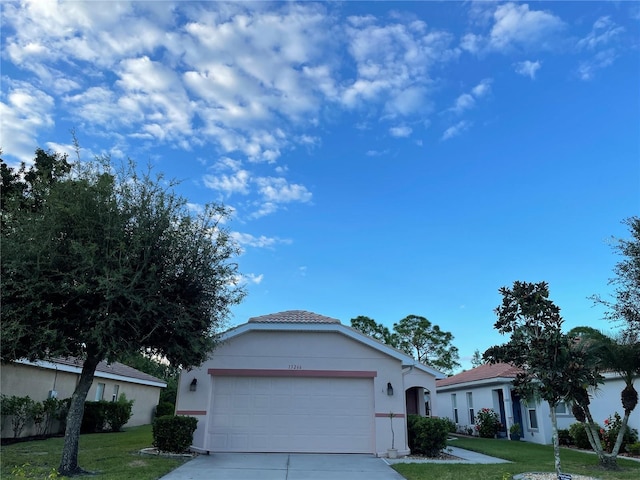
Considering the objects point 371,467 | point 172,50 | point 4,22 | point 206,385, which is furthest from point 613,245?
point 4,22

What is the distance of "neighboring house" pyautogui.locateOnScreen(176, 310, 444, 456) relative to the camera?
1273 cm

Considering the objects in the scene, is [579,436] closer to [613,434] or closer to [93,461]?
[613,434]

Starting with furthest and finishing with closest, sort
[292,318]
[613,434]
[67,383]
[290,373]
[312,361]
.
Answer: [67,383], [292,318], [613,434], [312,361], [290,373]

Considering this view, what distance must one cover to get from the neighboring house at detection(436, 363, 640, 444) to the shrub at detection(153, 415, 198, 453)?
392 inches

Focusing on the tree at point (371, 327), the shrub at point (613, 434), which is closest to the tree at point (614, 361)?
the shrub at point (613, 434)

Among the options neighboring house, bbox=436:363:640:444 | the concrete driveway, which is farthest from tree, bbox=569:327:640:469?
the concrete driveway

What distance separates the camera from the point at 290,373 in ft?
43.1

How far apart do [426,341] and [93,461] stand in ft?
108

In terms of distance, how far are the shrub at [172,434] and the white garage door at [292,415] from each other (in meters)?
1.28

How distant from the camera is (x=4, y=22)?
33.8 ft

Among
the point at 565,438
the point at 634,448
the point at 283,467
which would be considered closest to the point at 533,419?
the point at 565,438

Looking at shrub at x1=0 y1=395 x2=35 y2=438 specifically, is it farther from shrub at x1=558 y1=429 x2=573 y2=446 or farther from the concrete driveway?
shrub at x1=558 y1=429 x2=573 y2=446

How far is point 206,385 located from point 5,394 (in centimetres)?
668

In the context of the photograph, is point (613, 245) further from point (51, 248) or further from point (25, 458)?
point (25, 458)
